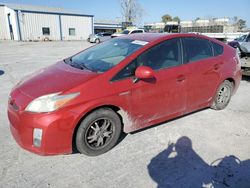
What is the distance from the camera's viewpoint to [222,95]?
4.62 metres

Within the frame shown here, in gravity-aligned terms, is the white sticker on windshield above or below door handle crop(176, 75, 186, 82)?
above

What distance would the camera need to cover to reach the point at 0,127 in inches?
154

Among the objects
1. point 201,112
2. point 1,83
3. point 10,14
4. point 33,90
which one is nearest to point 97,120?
point 33,90

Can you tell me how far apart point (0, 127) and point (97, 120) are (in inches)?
80.1

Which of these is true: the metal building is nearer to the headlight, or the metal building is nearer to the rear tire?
the rear tire

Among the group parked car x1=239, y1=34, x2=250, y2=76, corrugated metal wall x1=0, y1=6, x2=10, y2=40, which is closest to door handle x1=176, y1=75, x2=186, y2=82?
parked car x1=239, y1=34, x2=250, y2=76

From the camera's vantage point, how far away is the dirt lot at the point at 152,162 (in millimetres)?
2634

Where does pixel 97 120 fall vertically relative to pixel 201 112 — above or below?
above

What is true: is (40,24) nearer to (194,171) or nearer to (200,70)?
(200,70)

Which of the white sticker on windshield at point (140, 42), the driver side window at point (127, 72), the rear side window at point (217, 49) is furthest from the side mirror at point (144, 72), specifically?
the rear side window at point (217, 49)

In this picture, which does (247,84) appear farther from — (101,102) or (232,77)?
(101,102)

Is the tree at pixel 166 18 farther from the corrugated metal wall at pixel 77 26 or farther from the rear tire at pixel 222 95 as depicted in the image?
the rear tire at pixel 222 95

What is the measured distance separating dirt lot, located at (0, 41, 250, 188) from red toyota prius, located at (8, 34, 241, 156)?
0.24 meters

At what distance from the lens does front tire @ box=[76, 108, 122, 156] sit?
289 centimetres
